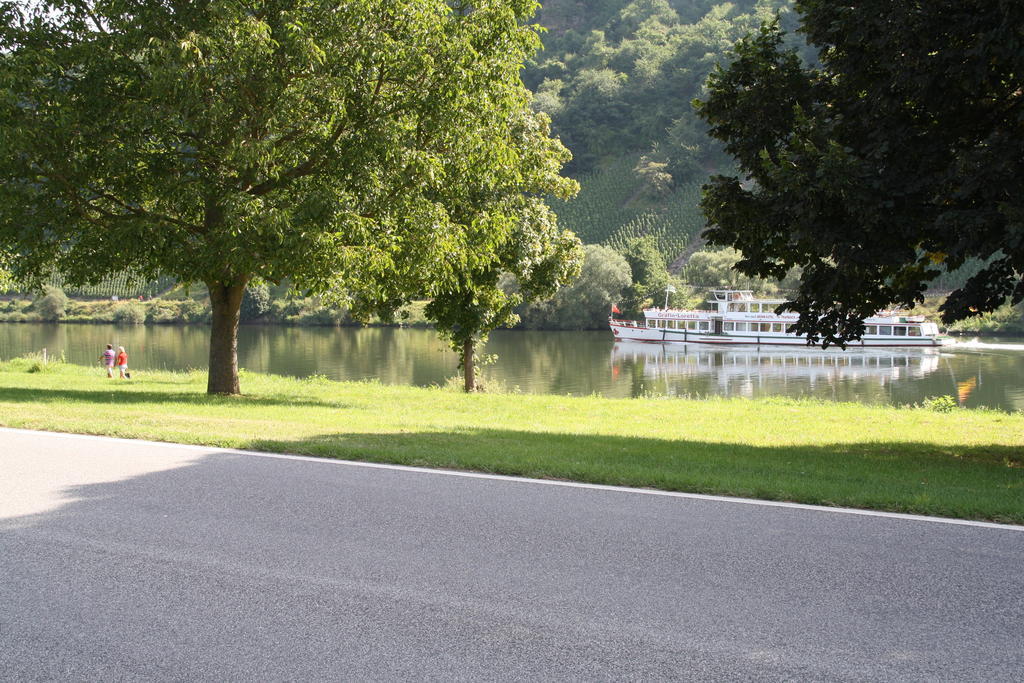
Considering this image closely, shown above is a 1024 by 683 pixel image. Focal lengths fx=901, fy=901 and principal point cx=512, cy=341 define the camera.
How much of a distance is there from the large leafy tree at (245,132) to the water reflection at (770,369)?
20492 mm

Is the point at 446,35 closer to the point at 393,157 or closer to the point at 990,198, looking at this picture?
the point at 393,157

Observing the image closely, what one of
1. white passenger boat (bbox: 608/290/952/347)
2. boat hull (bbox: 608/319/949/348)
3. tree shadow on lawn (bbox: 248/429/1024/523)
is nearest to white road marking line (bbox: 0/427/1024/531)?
tree shadow on lawn (bbox: 248/429/1024/523)

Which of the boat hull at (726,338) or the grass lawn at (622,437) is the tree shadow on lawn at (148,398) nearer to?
the grass lawn at (622,437)

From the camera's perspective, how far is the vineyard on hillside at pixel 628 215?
139250mm

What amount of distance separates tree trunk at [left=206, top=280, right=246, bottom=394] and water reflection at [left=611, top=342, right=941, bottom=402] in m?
20.4

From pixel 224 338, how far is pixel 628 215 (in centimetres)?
13883

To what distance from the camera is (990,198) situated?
10.1 m

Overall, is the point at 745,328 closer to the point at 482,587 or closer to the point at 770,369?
the point at 770,369

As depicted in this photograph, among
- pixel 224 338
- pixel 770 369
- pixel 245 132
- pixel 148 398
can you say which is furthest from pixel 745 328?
pixel 245 132

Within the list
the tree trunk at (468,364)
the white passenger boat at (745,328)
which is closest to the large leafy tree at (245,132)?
the tree trunk at (468,364)

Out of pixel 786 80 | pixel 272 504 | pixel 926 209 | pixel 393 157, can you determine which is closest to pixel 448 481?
pixel 272 504

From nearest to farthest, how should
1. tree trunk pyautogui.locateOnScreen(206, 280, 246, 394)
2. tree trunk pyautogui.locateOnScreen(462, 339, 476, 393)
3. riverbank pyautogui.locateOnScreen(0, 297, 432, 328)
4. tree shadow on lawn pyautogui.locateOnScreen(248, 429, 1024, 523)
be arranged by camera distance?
tree shadow on lawn pyautogui.locateOnScreen(248, 429, 1024, 523) → tree trunk pyautogui.locateOnScreen(206, 280, 246, 394) → tree trunk pyautogui.locateOnScreen(462, 339, 476, 393) → riverbank pyautogui.locateOnScreen(0, 297, 432, 328)

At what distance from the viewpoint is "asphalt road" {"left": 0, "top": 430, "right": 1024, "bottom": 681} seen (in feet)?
14.3

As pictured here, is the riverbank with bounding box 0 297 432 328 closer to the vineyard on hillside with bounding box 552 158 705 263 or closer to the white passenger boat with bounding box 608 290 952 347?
the white passenger boat with bounding box 608 290 952 347
